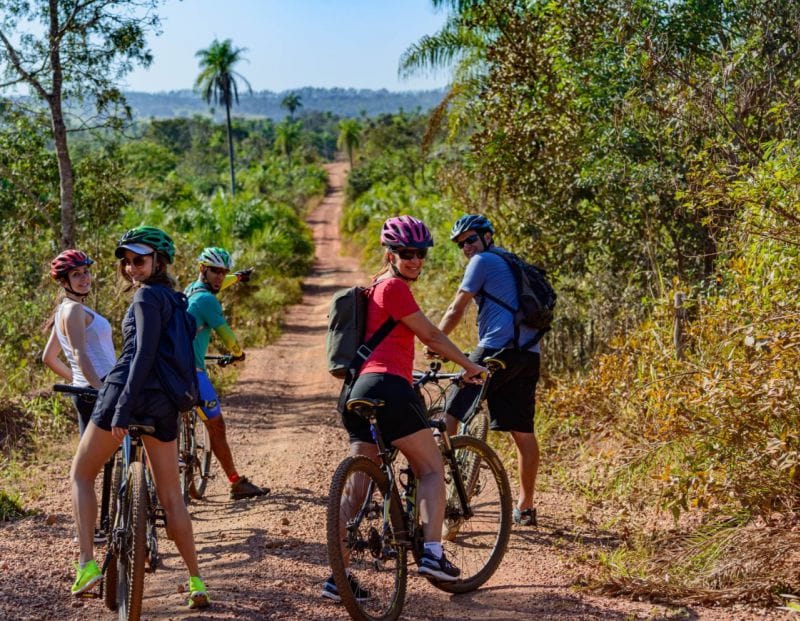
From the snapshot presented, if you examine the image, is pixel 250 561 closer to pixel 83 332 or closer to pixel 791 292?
pixel 83 332

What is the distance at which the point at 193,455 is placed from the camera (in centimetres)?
702

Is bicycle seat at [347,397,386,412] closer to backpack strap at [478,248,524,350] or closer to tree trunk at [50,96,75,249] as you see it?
backpack strap at [478,248,524,350]

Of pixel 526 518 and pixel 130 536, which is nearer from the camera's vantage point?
pixel 130 536

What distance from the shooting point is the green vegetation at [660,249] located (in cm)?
491

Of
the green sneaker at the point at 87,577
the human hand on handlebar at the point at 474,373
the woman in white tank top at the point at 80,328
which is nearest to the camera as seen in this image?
the green sneaker at the point at 87,577

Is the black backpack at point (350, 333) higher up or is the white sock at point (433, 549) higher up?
the black backpack at point (350, 333)

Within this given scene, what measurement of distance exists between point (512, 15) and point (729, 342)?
6172 mm

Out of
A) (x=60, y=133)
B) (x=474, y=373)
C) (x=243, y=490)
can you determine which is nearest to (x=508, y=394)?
(x=474, y=373)

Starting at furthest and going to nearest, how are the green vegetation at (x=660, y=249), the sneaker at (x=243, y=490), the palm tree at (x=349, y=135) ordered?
the palm tree at (x=349, y=135) → the sneaker at (x=243, y=490) → the green vegetation at (x=660, y=249)

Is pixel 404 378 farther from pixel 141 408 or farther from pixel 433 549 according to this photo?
pixel 141 408

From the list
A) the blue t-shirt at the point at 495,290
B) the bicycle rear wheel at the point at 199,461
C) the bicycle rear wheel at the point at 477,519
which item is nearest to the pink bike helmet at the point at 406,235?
the bicycle rear wheel at the point at 477,519

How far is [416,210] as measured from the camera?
971 inches

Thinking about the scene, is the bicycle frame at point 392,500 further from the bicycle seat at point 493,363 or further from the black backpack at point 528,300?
the black backpack at point 528,300

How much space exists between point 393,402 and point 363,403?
14 centimetres
